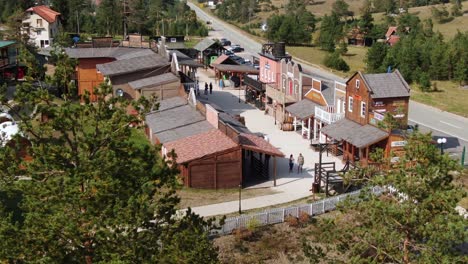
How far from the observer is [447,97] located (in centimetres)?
5991

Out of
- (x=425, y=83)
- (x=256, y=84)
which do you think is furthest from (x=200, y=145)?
(x=425, y=83)

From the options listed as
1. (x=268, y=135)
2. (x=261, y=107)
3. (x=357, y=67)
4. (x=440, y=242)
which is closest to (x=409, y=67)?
(x=357, y=67)

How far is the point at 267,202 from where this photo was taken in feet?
98.8

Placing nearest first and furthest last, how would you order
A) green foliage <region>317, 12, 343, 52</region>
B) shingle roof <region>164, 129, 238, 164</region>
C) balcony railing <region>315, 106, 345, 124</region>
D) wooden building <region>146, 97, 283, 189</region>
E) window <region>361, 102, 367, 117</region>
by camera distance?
shingle roof <region>164, 129, 238, 164</region>
wooden building <region>146, 97, 283, 189</region>
window <region>361, 102, 367, 117</region>
balcony railing <region>315, 106, 345, 124</region>
green foliage <region>317, 12, 343, 52</region>

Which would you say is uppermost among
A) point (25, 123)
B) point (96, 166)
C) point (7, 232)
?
point (25, 123)

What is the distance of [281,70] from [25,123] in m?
38.1

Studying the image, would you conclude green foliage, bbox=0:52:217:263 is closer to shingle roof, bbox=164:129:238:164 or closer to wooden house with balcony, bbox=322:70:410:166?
shingle roof, bbox=164:129:238:164

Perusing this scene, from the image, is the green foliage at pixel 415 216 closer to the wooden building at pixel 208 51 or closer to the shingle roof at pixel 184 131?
the shingle roof at pixel 184 131

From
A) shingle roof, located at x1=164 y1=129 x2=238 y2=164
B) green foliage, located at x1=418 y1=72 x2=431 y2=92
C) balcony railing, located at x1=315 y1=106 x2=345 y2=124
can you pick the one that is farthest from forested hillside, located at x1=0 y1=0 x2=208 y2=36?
shingle roof, located at x1=164 y1=129 x2=238 y2=164

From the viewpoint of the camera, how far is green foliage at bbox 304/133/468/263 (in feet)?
45.0

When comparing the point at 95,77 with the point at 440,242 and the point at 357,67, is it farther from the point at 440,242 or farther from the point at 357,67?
the point at 440,242

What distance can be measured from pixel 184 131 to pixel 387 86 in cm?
1246

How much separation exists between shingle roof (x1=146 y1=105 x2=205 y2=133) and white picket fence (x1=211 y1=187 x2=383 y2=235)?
11.3 m

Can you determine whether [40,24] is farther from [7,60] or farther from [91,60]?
[91,60]
